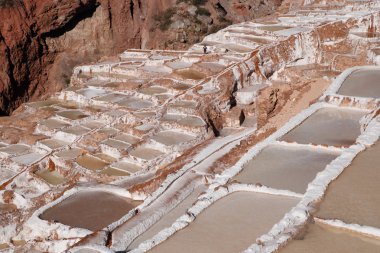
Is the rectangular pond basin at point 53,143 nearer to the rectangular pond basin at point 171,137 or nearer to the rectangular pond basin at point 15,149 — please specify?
the rectangular pond basin at point 15,149

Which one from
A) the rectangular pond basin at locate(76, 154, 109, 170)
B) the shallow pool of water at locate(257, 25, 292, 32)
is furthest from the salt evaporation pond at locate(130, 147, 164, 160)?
the shallow pool of water at locate(257, 25, 292, 32)

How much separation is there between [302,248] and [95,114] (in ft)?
26.1

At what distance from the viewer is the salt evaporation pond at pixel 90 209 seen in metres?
6.71

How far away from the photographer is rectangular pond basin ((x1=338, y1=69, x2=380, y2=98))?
7363mm

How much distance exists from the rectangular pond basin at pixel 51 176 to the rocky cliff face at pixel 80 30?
12.4 meters

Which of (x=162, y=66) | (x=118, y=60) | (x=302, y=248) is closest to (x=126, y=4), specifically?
(x=118, y=60)

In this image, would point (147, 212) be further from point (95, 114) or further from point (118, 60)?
point (118, 60)

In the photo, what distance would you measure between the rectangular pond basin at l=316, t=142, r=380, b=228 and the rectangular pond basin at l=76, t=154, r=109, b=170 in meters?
5.29

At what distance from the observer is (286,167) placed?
554cm

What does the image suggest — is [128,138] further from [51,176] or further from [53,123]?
[53,123]

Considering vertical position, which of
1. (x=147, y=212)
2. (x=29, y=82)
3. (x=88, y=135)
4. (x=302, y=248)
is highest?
(x=302, y=248)

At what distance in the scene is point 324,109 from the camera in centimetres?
707

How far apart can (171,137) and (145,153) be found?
619mm

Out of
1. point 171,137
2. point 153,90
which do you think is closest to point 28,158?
point 171,137
